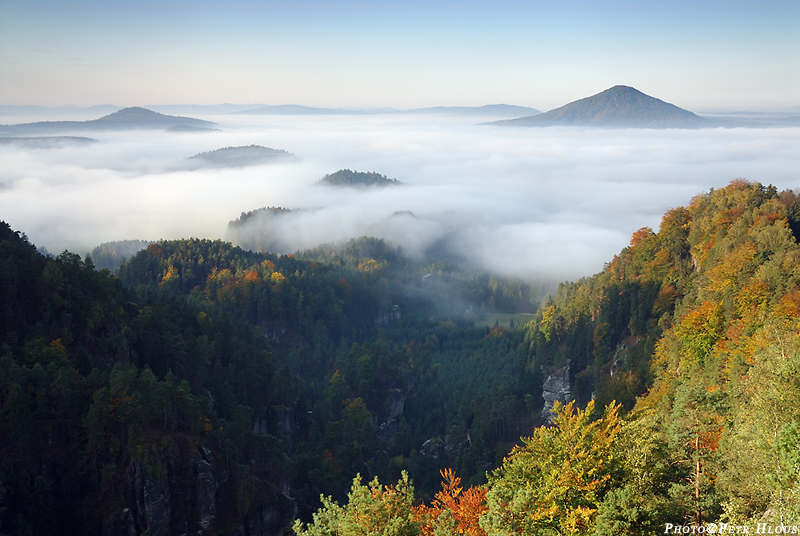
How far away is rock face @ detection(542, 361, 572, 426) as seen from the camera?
272 feet

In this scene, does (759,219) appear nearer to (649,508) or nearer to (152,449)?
(649,508)

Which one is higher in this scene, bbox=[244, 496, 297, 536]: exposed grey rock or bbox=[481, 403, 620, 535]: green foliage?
bbox=[481, 403, 620, 535]: green foliage

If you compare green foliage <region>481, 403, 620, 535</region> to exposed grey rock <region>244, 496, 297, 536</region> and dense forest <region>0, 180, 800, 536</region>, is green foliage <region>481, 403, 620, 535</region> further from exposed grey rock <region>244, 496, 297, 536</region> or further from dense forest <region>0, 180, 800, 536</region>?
exposed grey rock <region>244, 496, 297, 536</region>

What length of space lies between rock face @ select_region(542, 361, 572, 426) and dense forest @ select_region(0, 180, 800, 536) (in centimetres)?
36

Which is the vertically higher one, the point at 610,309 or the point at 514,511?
the point at 514,511

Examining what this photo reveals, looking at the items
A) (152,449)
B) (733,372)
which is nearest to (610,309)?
(733,372)

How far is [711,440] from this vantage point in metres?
30.0

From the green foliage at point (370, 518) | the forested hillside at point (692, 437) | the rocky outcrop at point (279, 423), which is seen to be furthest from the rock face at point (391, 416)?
the green foliage at point (370, 518)

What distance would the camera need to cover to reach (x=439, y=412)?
327 ft

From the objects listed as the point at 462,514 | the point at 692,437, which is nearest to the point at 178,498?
the point at 462,514

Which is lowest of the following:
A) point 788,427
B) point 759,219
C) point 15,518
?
point 15,518

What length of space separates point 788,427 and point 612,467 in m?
6.22

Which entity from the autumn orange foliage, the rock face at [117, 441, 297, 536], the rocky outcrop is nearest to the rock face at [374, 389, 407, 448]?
the rocky outcrop

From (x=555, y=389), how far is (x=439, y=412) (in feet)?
73.0
